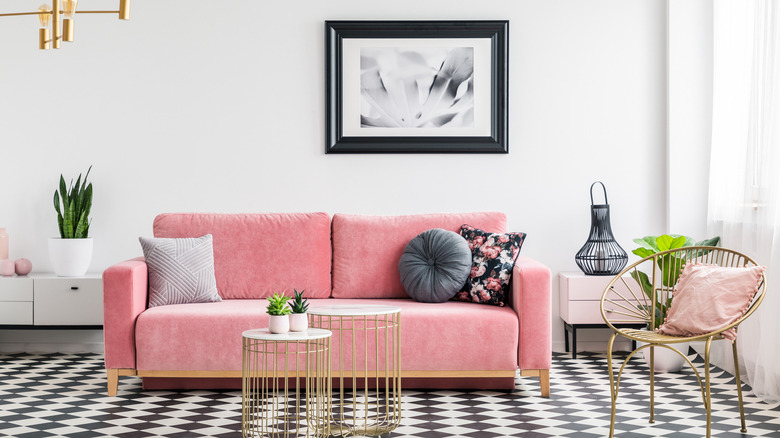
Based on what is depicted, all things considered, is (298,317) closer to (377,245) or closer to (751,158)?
(377,245)

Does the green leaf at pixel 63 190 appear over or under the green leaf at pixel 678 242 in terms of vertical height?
over

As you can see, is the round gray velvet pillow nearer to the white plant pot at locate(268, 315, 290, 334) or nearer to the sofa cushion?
the sofa cushion

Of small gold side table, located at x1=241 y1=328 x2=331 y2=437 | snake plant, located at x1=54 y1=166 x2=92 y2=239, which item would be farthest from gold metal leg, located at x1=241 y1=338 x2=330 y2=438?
snake plant, located at x1=54 y1=166 x2=92 y2=239

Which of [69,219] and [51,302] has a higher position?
[69,219]

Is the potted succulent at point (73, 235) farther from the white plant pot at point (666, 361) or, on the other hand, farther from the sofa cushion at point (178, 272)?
the white plant pot at point (666, 361)

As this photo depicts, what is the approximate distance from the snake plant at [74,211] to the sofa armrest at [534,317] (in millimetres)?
2625

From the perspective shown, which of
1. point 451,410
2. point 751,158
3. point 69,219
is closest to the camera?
point 451,410

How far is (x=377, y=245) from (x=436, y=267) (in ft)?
1.51

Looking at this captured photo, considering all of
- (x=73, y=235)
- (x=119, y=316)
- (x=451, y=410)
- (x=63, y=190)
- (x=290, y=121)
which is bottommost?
(x=451, y=410)

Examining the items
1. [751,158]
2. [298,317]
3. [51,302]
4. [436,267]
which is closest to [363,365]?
[436,267]

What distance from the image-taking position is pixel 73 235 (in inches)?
182

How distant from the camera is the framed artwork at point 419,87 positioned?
15.7ft

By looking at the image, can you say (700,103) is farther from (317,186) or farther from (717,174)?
(317,186)

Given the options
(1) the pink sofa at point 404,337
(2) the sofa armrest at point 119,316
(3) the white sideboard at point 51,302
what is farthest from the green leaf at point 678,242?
(3) the white sideboard at point 51,302
